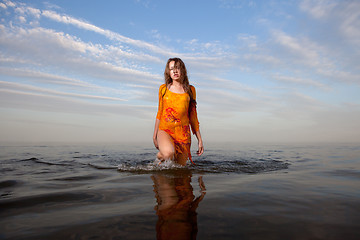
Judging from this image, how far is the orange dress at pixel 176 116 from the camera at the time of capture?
4.77 metres

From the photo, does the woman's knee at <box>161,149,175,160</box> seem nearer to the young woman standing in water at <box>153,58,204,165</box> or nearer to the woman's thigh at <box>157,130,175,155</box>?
the woman's thigh at <box>157,130,175,155</box>

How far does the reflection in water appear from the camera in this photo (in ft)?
4.54

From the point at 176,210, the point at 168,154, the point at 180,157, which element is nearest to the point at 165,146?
the point at 168,154

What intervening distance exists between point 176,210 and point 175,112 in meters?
3.11

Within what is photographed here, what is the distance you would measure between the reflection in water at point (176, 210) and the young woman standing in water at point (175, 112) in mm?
1988

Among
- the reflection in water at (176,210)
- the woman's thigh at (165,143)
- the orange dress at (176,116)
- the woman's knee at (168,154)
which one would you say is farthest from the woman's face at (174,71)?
the reflection in water at (176,210)

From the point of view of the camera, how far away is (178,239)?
4.25 feet

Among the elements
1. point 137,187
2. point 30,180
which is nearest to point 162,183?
point 137,187

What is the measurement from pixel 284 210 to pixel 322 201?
0.58 m

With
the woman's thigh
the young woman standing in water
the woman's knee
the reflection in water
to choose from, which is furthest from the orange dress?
the reflection in water

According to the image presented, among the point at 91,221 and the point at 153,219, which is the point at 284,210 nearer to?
the point at 153,219

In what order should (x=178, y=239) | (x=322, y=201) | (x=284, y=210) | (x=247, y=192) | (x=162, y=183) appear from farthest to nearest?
(x=162, y=183)
(x=247, y=192)
(x=322, y=201)
(x=284, y=210)
(x=178, y=239)

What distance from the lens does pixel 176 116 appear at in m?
4.77

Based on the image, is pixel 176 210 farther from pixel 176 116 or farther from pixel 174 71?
pixel 174 71
